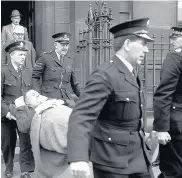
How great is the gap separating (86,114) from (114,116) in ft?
0.98

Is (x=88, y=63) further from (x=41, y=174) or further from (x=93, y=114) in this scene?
(x=93, y=114)

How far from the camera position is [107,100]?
352cm

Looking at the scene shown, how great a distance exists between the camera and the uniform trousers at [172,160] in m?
4.82

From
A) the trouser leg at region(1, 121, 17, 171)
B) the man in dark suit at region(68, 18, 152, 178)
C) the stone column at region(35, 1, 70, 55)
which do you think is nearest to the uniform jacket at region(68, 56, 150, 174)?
the man in dark suit at region(68, 18, 152, 178)

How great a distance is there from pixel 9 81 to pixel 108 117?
2952mm

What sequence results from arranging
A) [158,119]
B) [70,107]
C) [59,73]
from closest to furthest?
[158,119], [70,107], [59,73]

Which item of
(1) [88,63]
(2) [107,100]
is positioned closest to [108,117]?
(2) [107,100]

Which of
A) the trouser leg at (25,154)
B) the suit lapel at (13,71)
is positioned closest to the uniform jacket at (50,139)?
the trouser leg at (25,154)

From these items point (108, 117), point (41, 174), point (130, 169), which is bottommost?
point (41, 174)

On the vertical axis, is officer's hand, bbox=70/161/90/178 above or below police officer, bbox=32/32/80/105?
below

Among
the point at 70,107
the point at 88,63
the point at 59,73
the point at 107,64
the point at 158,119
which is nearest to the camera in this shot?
the point at 107,64

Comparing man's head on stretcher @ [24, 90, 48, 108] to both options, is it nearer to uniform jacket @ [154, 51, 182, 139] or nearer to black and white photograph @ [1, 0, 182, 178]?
black and white photograph @ [1, 0, 182, 178]

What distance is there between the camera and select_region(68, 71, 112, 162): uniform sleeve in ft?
10.6

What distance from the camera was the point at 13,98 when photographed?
625 centimetres
